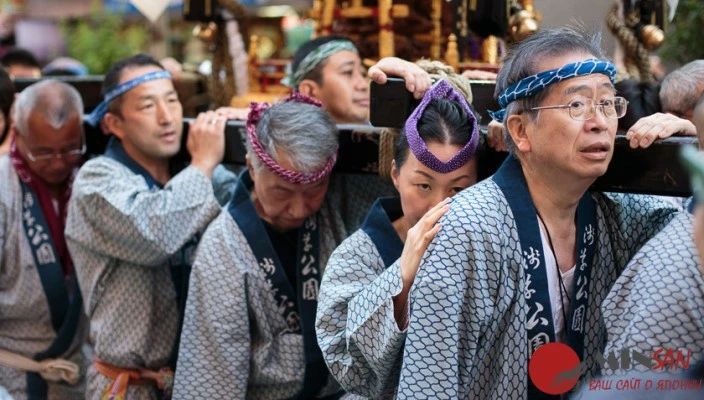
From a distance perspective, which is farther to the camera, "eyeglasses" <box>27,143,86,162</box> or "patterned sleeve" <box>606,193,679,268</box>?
"eyeglasses" <box>27,143,86,162</box>

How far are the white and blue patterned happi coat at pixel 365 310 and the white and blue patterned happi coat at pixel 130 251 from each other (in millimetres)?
889

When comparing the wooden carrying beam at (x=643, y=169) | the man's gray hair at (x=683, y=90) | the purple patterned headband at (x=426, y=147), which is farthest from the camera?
the man's gray hair at (x=683, y=90)

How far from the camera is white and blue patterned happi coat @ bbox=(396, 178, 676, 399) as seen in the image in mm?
2125

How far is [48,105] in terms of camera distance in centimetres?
373

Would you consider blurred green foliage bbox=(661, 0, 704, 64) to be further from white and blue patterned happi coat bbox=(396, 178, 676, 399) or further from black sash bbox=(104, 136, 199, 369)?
white and blue patterned happi coat bbox=(396, 178, 676, 399)

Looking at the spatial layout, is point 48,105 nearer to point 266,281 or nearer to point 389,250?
point 266,281

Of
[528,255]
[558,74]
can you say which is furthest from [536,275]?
[558,74]

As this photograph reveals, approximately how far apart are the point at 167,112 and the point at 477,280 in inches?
71.0

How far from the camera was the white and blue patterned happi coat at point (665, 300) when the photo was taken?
1930mm

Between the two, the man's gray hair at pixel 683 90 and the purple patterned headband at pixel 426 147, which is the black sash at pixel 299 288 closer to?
the purple patterned headband at pixel 426 147

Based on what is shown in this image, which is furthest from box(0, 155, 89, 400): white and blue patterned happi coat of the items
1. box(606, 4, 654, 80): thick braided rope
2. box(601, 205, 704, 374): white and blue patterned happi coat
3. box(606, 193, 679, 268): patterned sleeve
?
box(606, 4, 654, 80): thick braided rope

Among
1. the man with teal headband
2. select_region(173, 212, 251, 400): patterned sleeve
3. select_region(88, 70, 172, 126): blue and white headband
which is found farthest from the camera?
the man with teal headband

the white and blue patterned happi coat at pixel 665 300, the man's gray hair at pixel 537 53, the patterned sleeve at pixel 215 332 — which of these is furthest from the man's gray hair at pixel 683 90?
the patterned sleeve at pixel 215 332

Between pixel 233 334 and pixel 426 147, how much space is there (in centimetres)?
91
